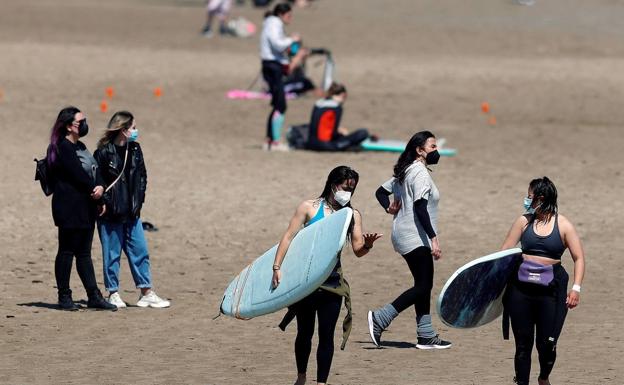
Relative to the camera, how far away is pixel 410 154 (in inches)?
425

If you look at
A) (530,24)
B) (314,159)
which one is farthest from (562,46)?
(314,159)

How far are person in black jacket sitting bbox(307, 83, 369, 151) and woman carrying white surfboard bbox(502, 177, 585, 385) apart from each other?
10851 millimetres

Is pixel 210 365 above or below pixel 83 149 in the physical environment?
below

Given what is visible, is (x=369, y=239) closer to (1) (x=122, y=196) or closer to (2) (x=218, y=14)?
(1) (x=122, y=196)

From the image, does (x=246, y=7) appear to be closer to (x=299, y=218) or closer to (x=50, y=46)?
(x=50, y=46)

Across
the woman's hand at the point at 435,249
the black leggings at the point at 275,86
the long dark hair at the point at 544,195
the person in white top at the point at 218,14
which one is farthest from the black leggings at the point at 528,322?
the person in white top at the point at 218,14

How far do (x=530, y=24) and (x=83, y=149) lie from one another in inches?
1060

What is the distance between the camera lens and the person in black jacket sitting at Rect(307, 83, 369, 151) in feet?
65.9

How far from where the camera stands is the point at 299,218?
9.34 m

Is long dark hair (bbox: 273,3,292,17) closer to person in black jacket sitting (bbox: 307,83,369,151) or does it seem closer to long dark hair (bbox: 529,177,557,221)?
person in black jacket sitting (bbox: 307,83,369,151)

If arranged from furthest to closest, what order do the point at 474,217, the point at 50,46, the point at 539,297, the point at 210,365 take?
the point at 50,46, the point at 474,217, the point at 210,365, the point at 539,297

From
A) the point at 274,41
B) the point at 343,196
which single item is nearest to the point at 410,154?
the point at 343,196

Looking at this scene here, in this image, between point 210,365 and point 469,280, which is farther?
point 210,365

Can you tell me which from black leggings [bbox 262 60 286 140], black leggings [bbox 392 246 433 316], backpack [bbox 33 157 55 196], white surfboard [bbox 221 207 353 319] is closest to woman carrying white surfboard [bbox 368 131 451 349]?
black leggings [bbox 392 246 433 316]
